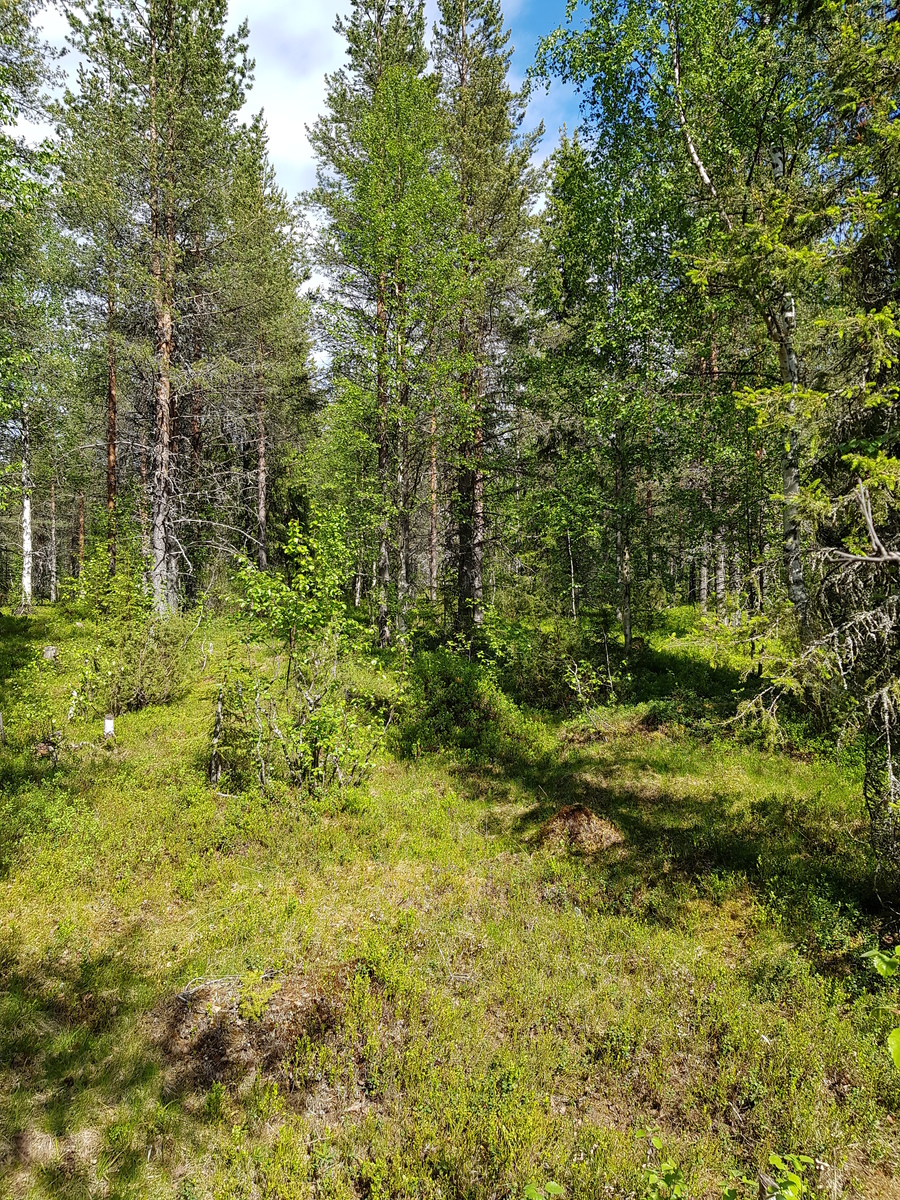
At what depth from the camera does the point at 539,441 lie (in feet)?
52.3

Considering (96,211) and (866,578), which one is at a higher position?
(96,211)

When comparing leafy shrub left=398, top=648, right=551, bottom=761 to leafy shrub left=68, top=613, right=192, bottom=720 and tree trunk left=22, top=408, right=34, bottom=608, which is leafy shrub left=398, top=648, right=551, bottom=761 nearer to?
leafy shrub left=68, top=613, right=192, bottom=720

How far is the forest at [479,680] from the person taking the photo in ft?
13.3

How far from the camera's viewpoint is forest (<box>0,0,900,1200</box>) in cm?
404

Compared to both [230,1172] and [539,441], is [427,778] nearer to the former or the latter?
[230,1172]

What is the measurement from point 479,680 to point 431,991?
8.04 m

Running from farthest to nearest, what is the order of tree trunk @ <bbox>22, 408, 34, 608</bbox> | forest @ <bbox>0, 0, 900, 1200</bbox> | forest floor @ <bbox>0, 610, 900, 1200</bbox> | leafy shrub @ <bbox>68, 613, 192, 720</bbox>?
1. tree trunk @ <bbox>22, 408, 34, 608</bbox>
2. leafy shrub @ <bbox>68, 613, 192, 720</bbox>
3. forest @ <bbox>0, 0, 900, 1200</bbox>
4. forest floor @ <bbox>0, 610, 900, 1200</bbox>

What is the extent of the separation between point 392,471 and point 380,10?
12740 millimetres

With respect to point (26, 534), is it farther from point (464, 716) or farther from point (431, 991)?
point (431, 991)

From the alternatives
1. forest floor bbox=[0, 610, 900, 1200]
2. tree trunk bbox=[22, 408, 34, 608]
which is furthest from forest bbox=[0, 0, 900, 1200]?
tree trunk bbox=[22, 408, 34, 608]

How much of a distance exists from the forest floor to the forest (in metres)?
0.04

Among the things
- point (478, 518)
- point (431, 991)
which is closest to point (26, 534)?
point (478, 518)

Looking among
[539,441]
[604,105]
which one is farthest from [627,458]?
[604,105]

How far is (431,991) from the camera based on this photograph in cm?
504
